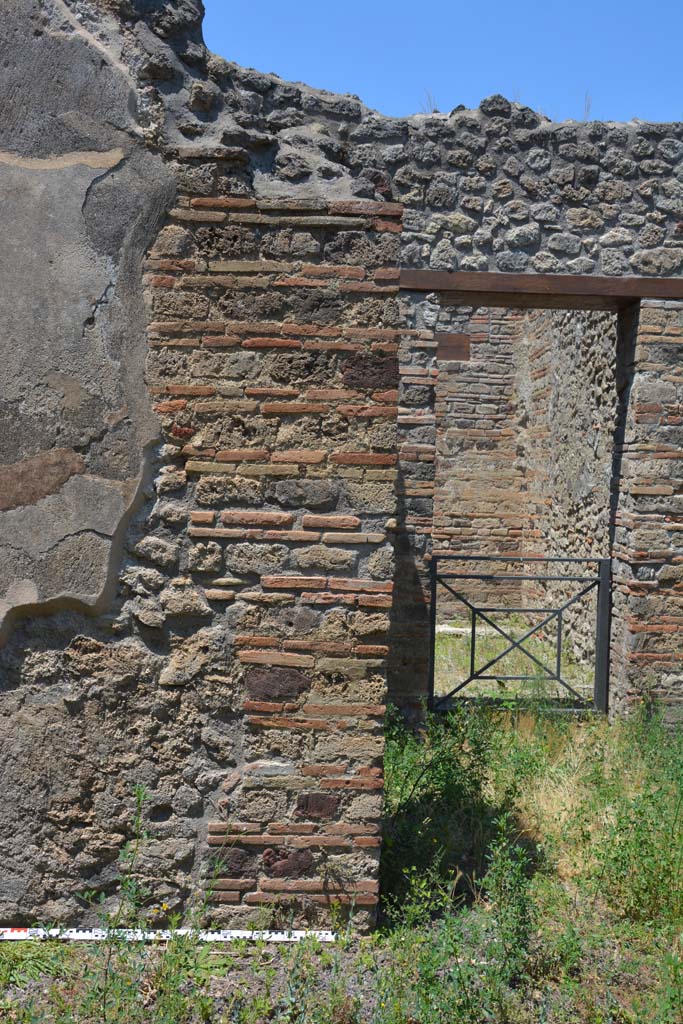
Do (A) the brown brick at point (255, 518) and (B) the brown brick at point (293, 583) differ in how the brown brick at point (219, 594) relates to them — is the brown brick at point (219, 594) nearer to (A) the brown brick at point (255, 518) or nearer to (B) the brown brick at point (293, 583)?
(B) the brown brick at point (293, 583)

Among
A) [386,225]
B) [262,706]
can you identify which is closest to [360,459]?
[386,225]

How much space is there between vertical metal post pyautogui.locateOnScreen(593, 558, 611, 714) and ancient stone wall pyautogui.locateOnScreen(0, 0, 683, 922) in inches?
140

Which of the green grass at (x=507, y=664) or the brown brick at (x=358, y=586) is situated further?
the green grass at (x=507, y=664)

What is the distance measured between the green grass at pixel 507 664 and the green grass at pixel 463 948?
2.02 metres

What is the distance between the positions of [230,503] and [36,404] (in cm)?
81

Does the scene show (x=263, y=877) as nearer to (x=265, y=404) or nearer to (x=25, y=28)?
(x=265, y=404)

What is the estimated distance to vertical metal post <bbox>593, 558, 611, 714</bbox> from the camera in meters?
6.34

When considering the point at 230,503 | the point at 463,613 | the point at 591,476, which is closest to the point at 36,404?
the point at 230,503

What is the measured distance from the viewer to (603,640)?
6387 millimetres

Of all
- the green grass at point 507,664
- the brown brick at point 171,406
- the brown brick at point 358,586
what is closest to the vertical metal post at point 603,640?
the green grass at point 507,664

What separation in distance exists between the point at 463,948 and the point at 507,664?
5.18 meters

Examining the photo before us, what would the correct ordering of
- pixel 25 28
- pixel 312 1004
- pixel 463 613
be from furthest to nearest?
pixel 463 613 < pixel 25 28 < pixel 312 1004

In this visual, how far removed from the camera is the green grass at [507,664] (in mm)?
6746

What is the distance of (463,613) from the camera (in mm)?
11023
